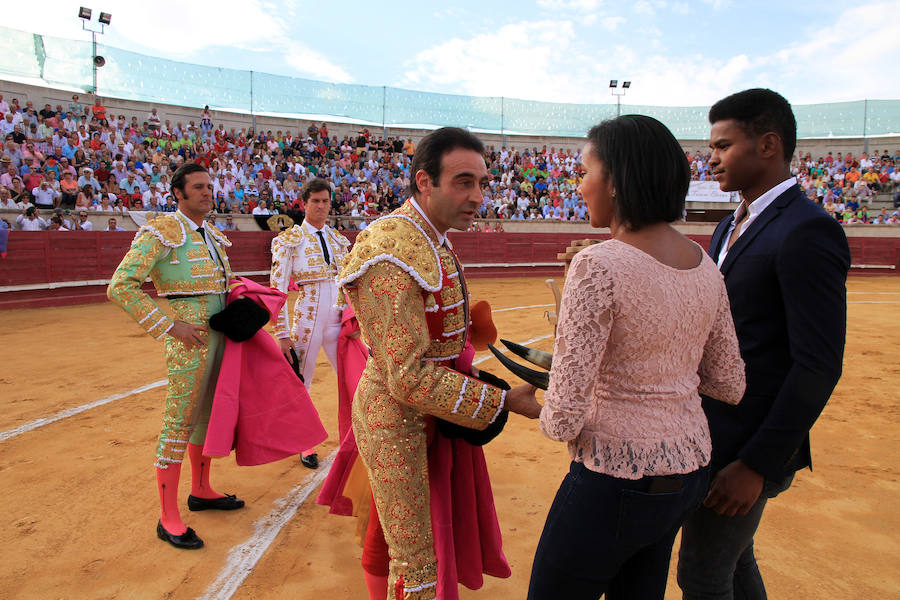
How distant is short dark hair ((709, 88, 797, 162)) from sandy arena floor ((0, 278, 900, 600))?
181 centimetres

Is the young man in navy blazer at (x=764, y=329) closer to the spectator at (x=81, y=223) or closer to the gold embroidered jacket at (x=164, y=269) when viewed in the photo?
the gold embroidered jacket at (x=164, y=269)

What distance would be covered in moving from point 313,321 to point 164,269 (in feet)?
3.99

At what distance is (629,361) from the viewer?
1.13m

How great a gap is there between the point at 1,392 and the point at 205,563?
3661mm

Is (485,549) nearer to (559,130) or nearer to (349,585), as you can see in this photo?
(349,585)

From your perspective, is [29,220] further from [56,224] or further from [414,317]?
[414,317]

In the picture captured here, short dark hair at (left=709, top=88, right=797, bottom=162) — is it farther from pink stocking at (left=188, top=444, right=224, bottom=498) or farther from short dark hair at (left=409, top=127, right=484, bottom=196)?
pink stocking at (left=188, top=444, right=224, bottom=498)

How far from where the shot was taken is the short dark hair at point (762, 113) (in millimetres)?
1526

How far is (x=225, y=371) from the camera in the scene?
2.91m

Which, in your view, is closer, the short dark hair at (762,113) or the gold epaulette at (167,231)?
the short dark hair at (762,113)

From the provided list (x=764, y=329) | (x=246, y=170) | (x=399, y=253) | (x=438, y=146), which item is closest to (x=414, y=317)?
(x=399, y=253)

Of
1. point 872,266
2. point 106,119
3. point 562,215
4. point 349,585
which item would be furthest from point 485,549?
point 872,266

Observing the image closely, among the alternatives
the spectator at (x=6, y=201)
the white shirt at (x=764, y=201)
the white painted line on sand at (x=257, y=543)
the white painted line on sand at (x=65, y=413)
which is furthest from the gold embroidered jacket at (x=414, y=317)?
the spectator at (x=6, y=201)

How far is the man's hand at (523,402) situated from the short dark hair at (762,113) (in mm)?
893
